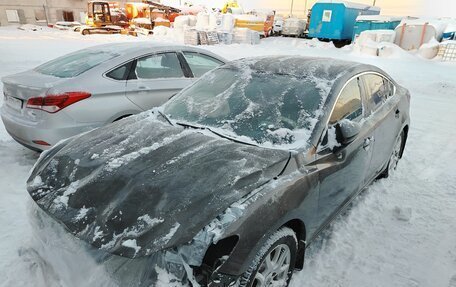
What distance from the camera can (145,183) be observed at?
6.78 ft

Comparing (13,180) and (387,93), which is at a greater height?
(387,93)

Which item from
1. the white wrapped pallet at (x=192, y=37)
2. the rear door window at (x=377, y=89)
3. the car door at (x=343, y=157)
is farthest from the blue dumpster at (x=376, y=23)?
the car door at (x=343, y=157)

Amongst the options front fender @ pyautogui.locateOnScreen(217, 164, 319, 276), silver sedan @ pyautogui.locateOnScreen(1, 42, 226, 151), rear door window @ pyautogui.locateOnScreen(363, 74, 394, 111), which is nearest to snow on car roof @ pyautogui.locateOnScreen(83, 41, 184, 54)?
silver sedan @ pyautogui.locateOnScreen(1, 42, 226, 151)

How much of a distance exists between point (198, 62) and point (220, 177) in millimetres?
3545

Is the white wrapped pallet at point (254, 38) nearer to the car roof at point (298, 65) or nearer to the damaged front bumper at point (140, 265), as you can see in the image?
the car roof at point (298, 65)

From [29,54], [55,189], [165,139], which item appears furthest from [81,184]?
[29,54]

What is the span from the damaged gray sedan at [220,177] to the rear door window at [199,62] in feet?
5.65

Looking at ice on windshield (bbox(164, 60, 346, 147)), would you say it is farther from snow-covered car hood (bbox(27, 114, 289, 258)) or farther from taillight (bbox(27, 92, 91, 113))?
taillight (bbox(27, 92, 91, 113))

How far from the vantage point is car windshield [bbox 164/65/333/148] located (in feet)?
8.55

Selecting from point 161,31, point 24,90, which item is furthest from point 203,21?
point 24,90

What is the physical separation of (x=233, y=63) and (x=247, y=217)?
2188 millimetres

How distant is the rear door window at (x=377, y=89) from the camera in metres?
3.36

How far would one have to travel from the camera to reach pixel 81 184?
Result: 2.16 meters

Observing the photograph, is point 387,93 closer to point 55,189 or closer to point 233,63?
point 233,63
